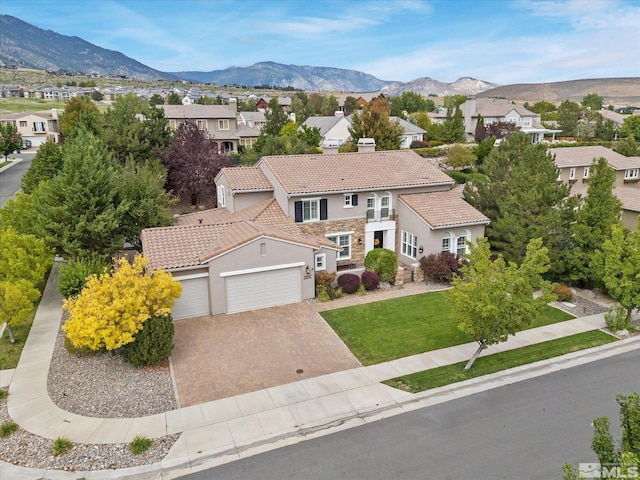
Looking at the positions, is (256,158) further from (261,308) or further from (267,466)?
(267,466)

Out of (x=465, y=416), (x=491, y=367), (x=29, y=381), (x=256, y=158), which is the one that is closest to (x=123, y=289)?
(x=29, y=381)

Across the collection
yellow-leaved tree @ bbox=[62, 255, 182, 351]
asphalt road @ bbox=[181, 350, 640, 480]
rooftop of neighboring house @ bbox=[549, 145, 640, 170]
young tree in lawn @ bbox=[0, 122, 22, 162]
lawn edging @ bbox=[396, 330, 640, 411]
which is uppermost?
young tree in lawn @ bbox=[0, 122, 22, 162]

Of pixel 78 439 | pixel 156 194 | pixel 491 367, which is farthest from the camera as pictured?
pixel 156 194

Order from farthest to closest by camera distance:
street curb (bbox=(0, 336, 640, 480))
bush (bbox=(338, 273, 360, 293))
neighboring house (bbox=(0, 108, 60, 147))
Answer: neighboring house (bbox=(0, 108, 60, 147))
bush (bbox=(338, 273, 360, 293))
street curb (bbox=(0, 336, 640, 480))

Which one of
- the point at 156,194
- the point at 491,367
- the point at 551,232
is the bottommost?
the point at 491,367

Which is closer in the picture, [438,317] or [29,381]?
[29,381]

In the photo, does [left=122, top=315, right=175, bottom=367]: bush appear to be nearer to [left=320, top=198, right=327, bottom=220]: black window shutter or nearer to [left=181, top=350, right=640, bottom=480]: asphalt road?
[left=181, top=350, right=640, bottom=480]: asphalt road

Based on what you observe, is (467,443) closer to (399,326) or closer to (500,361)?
(500,361)

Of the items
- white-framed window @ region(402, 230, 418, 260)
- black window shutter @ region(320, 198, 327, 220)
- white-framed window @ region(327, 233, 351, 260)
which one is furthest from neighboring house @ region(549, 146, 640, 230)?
black window shutter @ region(320, 198, 327, 220)
